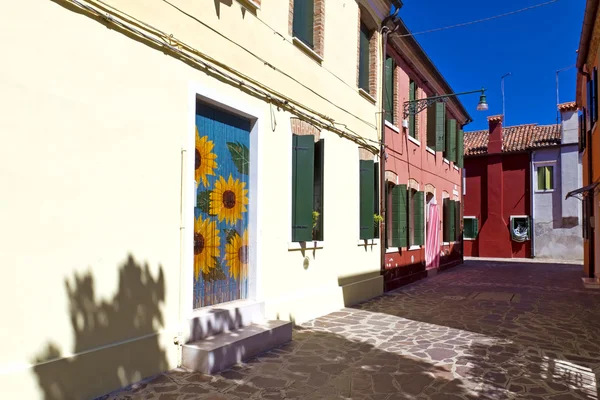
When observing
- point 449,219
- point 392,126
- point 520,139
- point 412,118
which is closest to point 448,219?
point 449,219

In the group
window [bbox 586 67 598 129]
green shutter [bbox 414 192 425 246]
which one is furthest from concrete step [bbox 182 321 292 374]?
window [bbox 586 67 598 129]

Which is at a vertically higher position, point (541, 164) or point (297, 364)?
point (541, 164)

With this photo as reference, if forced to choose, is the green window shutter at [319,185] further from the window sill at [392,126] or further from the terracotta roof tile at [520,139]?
the terracotta roof tile at [520,139]

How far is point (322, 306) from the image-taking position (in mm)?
7637

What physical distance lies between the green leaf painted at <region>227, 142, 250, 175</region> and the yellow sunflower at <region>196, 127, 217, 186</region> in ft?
1.23

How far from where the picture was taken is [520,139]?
24.8 metres

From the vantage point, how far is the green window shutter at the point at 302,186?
6.86 meters

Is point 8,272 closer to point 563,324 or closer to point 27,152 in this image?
point 27,152

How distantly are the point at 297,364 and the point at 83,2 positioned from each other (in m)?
4.15

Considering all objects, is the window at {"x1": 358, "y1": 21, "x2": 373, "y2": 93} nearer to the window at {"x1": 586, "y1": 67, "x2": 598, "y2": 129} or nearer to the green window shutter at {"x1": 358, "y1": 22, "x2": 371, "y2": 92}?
the green window shutter at {"x1": 358, "y1": 22, "x2": 371, "y2": 92}

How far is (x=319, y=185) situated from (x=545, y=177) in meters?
19.8

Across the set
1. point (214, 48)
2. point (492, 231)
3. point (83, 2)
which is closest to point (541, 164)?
point (492, 231)

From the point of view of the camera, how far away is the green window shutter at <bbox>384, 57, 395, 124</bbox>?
10.9m

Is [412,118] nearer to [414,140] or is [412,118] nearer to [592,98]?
[414,140]
